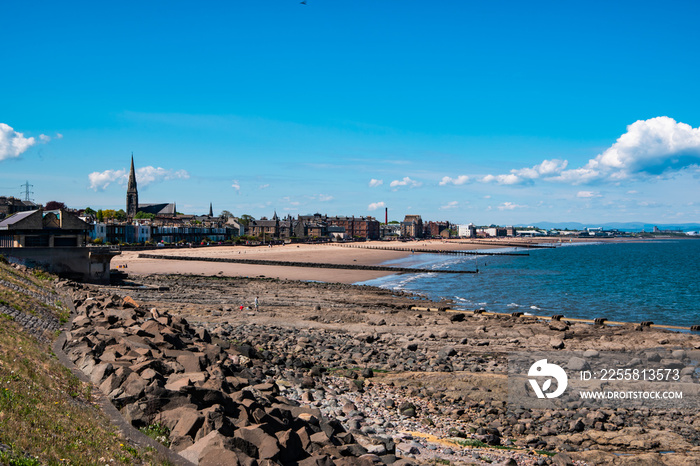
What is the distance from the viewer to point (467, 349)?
2212 centimetres

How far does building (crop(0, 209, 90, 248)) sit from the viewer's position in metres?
40.0

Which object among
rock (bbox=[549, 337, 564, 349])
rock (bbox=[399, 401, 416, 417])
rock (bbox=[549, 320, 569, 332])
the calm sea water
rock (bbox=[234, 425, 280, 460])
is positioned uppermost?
rock (bbox=[234, 425, 280, 460])

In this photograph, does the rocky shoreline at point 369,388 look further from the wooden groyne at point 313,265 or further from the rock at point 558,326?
the wooden groyne at point 313,265

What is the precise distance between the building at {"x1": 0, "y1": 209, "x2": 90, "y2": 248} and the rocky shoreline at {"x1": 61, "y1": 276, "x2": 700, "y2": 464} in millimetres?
17014

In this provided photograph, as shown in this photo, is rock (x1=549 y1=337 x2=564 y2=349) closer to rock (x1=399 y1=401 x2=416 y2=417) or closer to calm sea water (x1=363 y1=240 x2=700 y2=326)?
rock (x1=399 y1=401 x2=416 y2=417)

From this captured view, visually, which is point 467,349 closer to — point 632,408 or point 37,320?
point 632,408

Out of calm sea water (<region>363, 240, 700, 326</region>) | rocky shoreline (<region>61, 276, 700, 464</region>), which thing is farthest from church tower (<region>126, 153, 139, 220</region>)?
rocky shoreline (<region>61, 276, 700, 464</region>)

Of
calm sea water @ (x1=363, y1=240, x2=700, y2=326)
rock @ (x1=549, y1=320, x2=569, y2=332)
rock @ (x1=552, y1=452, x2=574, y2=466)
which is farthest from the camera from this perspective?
calm sea water @ (x1=363, y1=240, x2=700, y2=326)

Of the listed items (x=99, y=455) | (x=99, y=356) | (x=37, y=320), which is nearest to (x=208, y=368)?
(x=99, y=356)

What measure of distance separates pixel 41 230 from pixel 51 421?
1535 inches

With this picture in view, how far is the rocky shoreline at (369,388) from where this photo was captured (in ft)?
34.2

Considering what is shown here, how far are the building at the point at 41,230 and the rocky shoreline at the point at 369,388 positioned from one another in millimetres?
17014

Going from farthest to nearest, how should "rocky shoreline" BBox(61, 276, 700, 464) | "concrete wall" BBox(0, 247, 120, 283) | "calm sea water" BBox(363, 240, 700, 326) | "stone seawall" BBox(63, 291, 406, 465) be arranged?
→ "concrete wall" BBox(0, 247, 120, 283) < "calm sea water" BBox(363, 240, 700, 326) < "rocky shoreline" BBox(61, 276, 700, 464) < "stone seawall" BBox(63, 291, 406, 465)

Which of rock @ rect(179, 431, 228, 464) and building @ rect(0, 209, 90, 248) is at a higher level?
building @ rect(0, 209, 90, 248)
